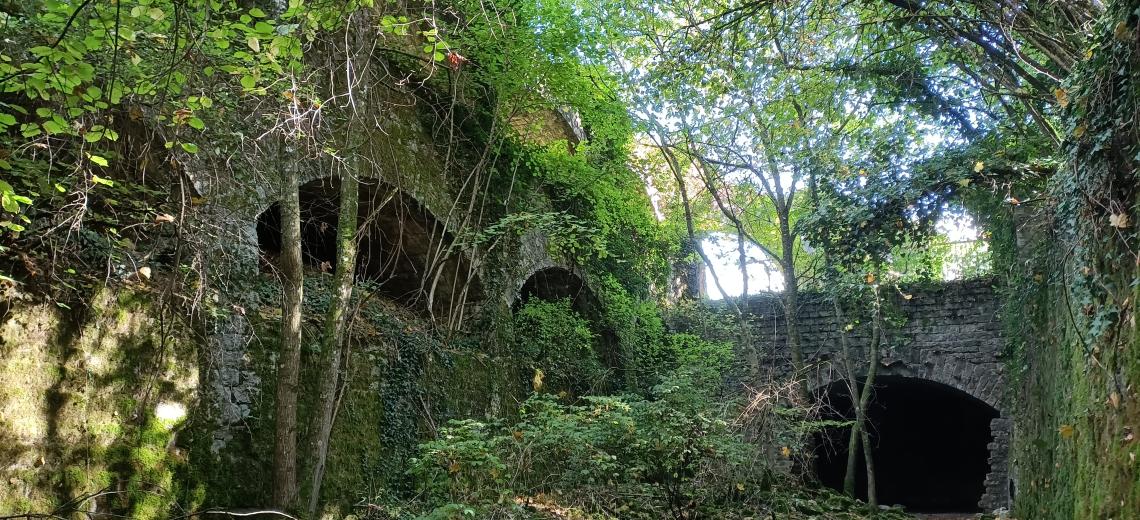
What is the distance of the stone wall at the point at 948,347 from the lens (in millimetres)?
9258

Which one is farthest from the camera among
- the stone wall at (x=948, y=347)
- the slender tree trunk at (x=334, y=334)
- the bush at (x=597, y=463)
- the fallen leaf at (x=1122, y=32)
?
the stone wall at (x=948, y=347)

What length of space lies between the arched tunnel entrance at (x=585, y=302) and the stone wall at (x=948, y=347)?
2.07 metres

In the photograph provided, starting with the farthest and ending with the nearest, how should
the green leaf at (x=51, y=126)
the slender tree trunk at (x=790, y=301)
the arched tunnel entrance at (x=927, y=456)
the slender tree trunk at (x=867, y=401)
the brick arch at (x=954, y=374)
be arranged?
1. the arched tunnel entrance at (x=927, y=456)
2. the slender tree trunk at (x=790, y=301)
3. the brick arch at (x=954, y=374)
4. the slender tree trunk at (x=867, y=401)
5. the green leaf at (x=51, y=126)

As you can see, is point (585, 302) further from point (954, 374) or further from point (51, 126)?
point (51, 126)

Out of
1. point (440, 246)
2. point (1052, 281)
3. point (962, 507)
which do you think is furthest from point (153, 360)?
point (962, 507)

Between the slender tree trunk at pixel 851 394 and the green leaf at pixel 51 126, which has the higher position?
the green leaf at pixel 51 126

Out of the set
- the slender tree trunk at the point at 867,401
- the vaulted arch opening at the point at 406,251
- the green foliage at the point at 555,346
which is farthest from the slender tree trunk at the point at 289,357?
the slender tree trunk at the point at 867,401

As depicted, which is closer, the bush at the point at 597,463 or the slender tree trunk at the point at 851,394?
the bush at the point at 597,463

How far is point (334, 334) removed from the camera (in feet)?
15.9

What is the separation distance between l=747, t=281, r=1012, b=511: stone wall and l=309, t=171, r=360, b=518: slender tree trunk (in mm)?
5979

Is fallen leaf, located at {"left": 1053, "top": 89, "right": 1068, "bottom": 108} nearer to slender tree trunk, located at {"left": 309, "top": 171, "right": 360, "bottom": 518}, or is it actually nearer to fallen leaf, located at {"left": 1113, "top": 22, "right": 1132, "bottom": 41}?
fallen leaf, located at {"left": 1113, "top": 22, "right": 1132, "bottom": 41}

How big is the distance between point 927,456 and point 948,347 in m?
5.29

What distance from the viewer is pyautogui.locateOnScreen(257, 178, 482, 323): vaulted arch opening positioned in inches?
279

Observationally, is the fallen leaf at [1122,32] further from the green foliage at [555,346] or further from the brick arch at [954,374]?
the brick arch at [954,374]
